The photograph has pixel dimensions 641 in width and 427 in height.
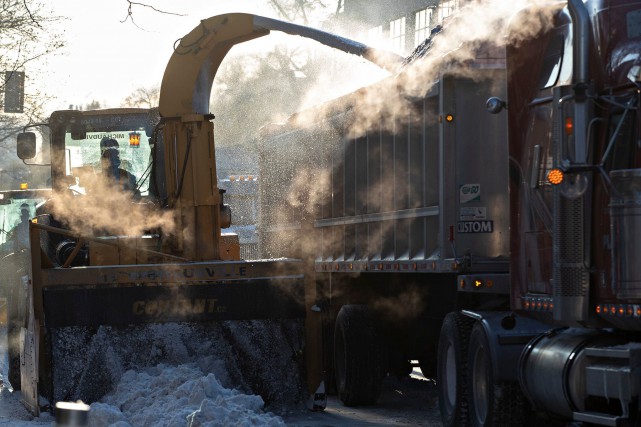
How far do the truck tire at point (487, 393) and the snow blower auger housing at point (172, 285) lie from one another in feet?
6.33

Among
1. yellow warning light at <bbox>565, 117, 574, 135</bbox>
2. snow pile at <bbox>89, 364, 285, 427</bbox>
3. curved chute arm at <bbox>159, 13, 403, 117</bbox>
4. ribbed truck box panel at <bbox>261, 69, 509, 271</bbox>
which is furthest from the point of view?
curved chute arm at <bbox>159, 13, 403, 117</bbox>

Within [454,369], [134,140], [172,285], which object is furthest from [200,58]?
[454,369]

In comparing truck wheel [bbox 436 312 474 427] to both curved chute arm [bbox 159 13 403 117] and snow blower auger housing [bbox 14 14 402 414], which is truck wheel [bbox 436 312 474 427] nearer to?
snow blower auger housing [bbox 14 14 402 414]

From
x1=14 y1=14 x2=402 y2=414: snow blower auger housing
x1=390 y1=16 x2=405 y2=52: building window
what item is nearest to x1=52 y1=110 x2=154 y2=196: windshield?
x1=14 y1=14 x2=402 y2=414: snow blower auger housing

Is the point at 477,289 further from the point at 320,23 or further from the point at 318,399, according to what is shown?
the point at 320,23

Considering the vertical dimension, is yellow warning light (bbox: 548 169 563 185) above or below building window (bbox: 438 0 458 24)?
below

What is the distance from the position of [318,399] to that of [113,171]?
3479mm

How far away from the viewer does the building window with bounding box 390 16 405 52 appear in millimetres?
36062

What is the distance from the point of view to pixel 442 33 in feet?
38.5

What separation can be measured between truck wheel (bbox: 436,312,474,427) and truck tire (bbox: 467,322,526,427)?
14 cm

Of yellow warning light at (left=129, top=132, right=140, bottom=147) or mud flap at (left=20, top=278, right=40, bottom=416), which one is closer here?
mud flap at (left=20, top=278, right=40, bottom=416)

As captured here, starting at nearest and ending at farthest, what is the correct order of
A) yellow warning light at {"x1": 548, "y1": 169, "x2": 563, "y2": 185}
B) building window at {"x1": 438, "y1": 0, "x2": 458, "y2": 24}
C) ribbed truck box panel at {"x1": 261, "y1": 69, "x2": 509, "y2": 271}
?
yellow warning light at {"x1": 548, "y1": 169, "x2": 563, "y2": 185} → ribbed truck box panel at {"x1": 261, "y1": 69, "x2": 509, "y2": 271} → building window at {"x1": 438, "y1": 0, "x2": 458, "y2": 24}

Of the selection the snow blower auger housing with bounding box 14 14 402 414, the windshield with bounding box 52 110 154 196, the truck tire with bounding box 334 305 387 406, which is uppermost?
the windshield with bounding box 52 110 154 196

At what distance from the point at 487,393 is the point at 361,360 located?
3746 millimetres
